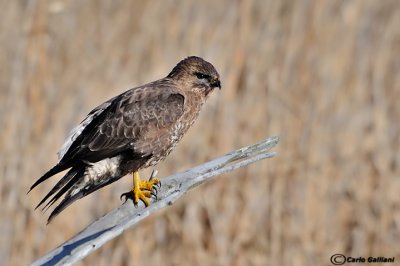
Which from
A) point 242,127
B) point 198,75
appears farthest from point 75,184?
point 242,127

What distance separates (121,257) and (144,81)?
3.18ft

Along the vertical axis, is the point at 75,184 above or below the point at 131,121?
below

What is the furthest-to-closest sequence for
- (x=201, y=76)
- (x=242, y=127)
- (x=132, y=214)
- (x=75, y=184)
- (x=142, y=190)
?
(x=242, y=127) → (x=201, y=76) → (x=142, y=190) → (x=75, y=184) → (x=132, y=214)

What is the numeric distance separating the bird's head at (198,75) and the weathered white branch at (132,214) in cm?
88

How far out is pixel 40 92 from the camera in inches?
134

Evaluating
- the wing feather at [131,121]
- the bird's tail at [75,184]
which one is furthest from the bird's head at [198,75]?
the bird's tail at [75,184]

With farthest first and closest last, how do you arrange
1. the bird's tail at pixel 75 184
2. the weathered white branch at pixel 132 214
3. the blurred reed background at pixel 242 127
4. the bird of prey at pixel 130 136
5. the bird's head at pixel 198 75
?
the blurred reed background at pixel 242 127, the bird's head at pixel 198 75, the bird of prey at pixel 130 136, the bird's tail at pixel 75 184, the weathered white branch at pixel 132 214

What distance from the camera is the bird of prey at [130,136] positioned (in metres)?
2.44

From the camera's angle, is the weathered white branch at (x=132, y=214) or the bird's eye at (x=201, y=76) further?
the bird's eye at (x=201, y=76)

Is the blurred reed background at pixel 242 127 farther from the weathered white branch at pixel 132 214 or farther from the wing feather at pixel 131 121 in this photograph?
the weathered white branch at pixel 132 214

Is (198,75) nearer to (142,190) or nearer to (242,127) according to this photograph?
(142,190)

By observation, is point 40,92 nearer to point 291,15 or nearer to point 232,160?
point 291,15

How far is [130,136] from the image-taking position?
2.63 metres

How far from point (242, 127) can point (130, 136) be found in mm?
1416
